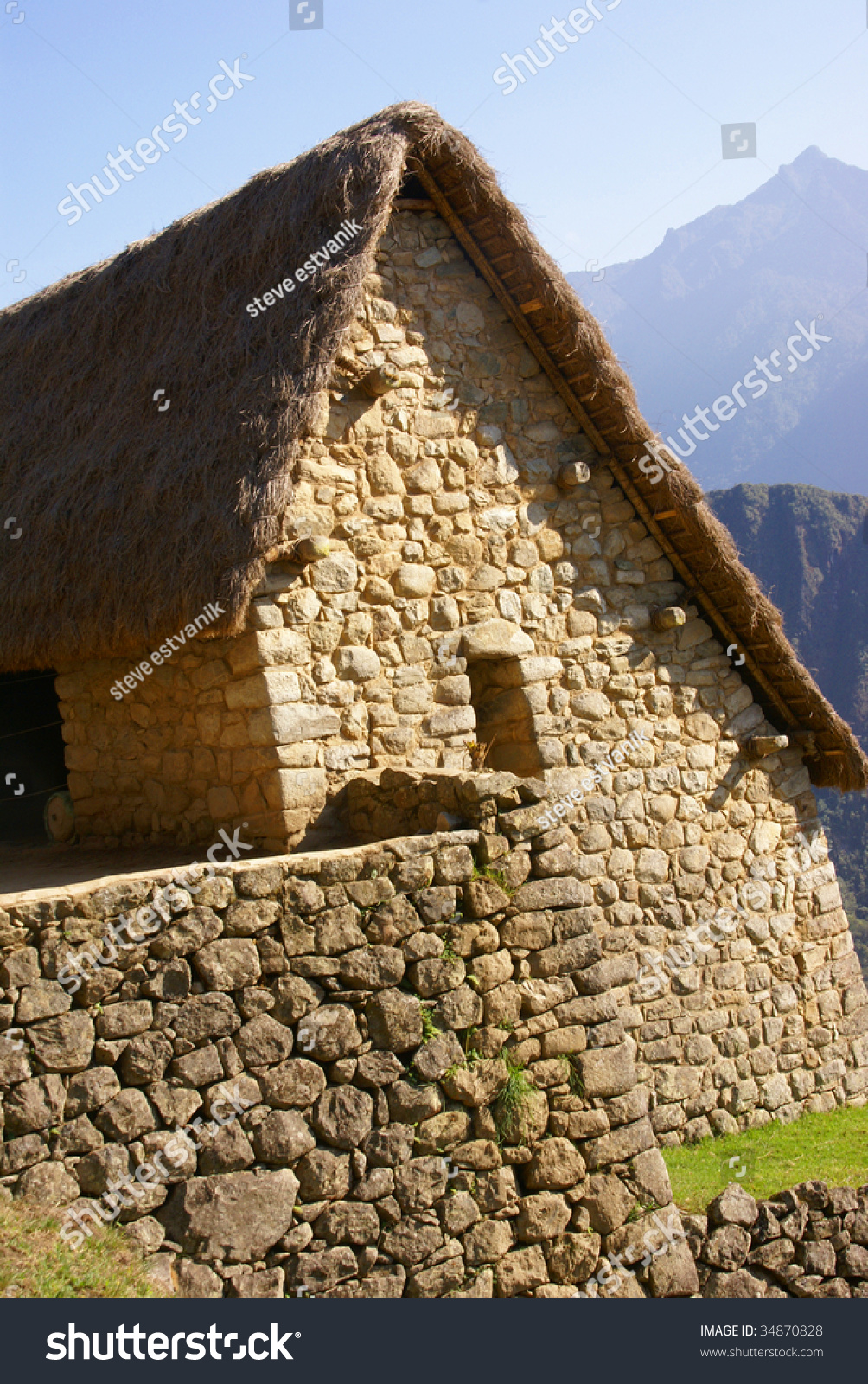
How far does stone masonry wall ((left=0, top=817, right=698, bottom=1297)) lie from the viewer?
12.2ft

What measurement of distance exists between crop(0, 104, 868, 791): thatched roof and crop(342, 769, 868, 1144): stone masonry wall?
1032 mm

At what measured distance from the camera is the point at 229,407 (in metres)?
5.52

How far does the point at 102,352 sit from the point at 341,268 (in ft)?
7.25

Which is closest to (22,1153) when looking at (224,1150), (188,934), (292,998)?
(224,1150)

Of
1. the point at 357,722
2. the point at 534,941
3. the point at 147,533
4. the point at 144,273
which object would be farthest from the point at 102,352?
the point at 534,941

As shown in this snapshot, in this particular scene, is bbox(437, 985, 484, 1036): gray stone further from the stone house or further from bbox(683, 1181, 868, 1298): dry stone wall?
bbox(683, 1181, 868, 1298): dry stone wall

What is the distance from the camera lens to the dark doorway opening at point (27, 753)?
7.48m

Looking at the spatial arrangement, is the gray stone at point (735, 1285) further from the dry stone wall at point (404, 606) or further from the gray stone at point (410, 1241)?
the dry stone wall at point (404, 606)

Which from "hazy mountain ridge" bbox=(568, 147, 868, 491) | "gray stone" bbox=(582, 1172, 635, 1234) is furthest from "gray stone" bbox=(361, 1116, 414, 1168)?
"hazy mountain ridge" bbox=(568, 147, 868, 491)

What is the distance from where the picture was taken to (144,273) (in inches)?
269

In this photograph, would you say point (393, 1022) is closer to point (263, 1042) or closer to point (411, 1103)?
point (411, 1103)

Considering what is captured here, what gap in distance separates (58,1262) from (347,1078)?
1.19 meters

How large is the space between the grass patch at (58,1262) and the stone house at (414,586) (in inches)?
79.8

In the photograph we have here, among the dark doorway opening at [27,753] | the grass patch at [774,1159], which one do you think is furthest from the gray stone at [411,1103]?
the dark doorway opening at [27,753]
